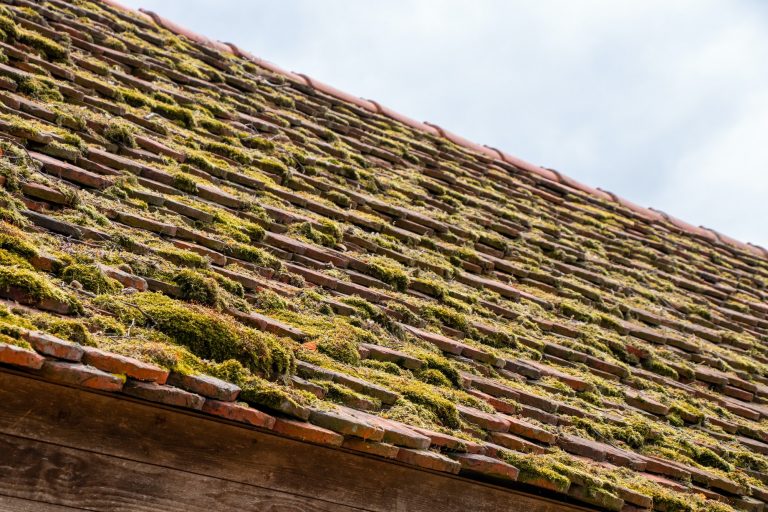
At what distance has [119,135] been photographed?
4.37m

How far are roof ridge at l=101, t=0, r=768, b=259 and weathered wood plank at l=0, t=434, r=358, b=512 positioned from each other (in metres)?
4.43

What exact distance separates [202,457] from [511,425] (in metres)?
1.44

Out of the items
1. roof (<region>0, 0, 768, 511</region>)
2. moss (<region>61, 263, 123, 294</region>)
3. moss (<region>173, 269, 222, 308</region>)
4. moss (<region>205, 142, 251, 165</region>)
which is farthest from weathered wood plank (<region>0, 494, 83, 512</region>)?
moss (<region>205, 142, 251, 165</region>)

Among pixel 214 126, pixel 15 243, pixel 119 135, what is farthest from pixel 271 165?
pixel 15 243

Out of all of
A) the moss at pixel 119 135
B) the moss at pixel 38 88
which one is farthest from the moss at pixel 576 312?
the moss at pixel 38 88

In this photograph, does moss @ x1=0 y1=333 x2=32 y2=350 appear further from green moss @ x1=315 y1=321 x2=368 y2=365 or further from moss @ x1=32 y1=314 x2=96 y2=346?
green moss @ x1=315 y1=321 x2=368 y2=365

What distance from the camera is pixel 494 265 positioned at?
5.70 metres

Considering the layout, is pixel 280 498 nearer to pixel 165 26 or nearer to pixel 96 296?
pixel 96 296

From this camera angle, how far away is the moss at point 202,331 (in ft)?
9.73

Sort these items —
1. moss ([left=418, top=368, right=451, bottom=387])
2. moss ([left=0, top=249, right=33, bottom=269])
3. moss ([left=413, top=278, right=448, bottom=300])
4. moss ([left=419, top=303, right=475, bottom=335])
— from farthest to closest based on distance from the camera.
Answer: moss ([left=413, top=278, right=448, bottom=300])
moss ([left=419, top=303, right=475, bottom=335])
moss ([left=418, top=368, right=451, bottom=387])
moss ([left=0, top=249, right=33, bottom=269])

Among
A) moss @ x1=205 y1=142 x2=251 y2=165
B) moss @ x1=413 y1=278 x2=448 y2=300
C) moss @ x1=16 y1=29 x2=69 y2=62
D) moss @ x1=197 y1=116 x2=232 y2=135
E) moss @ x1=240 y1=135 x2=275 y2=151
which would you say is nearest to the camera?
moss @ x1=413 y1=278 x2=448 y2=300

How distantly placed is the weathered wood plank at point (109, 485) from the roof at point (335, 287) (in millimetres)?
276

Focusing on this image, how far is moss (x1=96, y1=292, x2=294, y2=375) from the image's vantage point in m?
2.96

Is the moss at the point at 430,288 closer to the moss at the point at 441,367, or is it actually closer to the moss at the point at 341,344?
the moss at the point at 441,367
